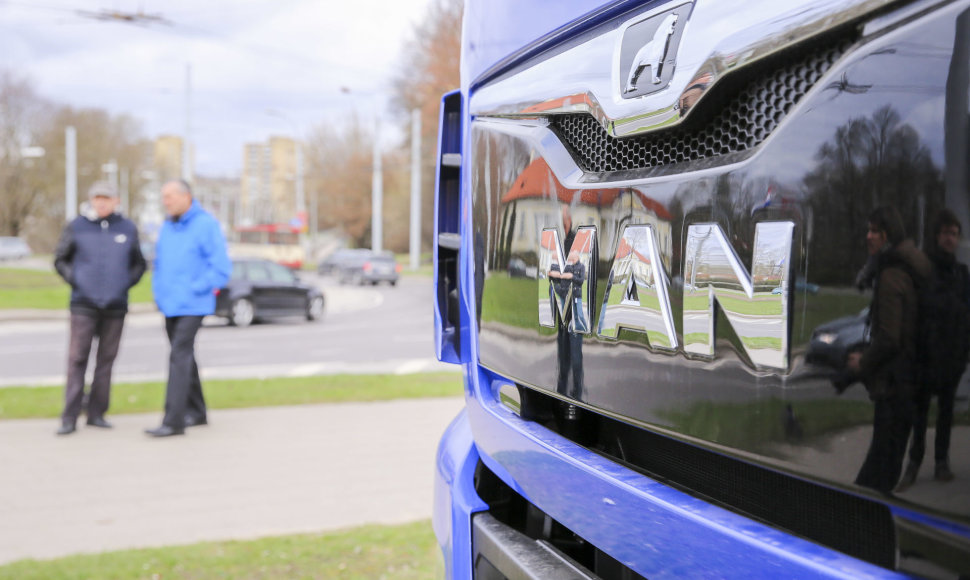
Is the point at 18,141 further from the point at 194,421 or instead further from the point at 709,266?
the point at 709,266

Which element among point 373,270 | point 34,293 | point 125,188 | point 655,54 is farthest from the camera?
point 125,188

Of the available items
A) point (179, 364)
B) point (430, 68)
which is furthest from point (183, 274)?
point (430, 68)

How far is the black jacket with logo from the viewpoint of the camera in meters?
6.18

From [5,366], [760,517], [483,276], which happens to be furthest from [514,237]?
[5,366]

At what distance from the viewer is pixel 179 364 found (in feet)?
19.5

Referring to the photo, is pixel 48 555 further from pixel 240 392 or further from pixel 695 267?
pixel 240 392

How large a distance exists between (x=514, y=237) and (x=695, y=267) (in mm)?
594

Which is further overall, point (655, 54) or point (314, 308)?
point (314, 308)

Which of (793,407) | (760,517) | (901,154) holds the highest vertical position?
(901,154)

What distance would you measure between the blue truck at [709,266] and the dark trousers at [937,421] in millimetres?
13

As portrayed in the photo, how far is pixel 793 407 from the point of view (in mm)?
950

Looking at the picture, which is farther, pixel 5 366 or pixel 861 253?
pixel 5 366

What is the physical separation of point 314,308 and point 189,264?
14419 millimetres

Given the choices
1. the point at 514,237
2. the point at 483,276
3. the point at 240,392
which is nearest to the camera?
the point at 514,237
